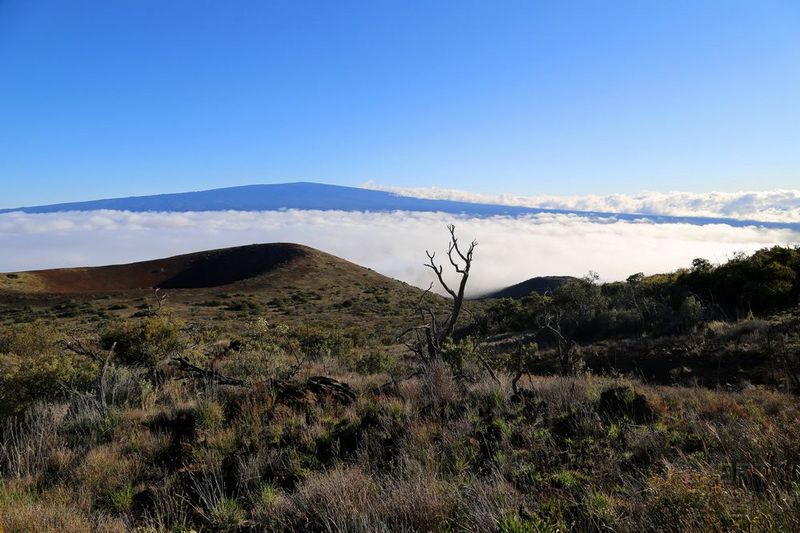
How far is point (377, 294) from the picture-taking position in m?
40.9

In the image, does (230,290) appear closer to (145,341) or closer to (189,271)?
(189,271)

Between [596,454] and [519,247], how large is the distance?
635 feet

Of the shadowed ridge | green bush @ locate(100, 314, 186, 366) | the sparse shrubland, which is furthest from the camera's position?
the shadowed ridge

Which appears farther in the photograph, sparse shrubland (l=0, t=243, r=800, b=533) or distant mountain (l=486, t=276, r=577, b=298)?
distant mountain (l=486, t=276, r=577, b=298)

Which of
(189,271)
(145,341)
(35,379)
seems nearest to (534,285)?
(189,271)

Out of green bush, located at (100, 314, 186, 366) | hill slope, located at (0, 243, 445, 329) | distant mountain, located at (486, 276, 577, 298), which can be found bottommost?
distant mountain, located at (486, 276, 577, 298)

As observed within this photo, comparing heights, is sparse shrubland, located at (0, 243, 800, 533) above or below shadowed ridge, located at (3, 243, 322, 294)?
above

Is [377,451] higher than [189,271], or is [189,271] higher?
[377,451]

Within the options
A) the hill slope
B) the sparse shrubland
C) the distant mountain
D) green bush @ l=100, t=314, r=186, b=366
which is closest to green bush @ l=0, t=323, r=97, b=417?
the sparse shrubland

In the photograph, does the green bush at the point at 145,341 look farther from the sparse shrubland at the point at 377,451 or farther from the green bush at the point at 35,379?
the green bush at the point at 35,379

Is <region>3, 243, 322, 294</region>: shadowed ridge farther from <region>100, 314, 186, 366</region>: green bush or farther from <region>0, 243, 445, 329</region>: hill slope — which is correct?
<region>100, 314, 186, 366</region>: green bush

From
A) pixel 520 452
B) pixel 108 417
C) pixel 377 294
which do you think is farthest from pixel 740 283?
pixel 377 294

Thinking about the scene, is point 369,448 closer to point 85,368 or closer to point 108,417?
point 108,417

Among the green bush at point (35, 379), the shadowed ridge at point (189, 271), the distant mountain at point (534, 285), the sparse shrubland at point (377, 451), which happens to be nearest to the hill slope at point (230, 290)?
the shadowed ridge at point (189, 271)
